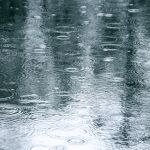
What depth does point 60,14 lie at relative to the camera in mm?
16109

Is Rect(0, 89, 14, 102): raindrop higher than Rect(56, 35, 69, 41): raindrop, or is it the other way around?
Rect(56, 35, 69, 41): raindrop

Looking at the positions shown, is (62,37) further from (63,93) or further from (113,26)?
(63,93)

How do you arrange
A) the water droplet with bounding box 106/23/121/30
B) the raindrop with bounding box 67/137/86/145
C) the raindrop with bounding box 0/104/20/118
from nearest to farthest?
the raindrop with bounding box 67/137/86/145
the raindrop with bounding box 0/104/20/118
the water droplet with bounding box 106/23/121/30

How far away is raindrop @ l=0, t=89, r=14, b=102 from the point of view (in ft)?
26.3

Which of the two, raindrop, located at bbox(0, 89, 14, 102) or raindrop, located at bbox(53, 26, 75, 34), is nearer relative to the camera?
raindrop, located at bbox(0, 89, 14, 102)

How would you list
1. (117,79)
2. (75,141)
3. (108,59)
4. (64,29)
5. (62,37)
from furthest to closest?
(64,29), (62,37), (108,59), (117,79), (75,141)

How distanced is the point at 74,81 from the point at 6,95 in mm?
1429

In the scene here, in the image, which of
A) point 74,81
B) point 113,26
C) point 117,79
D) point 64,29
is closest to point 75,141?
point 74,81

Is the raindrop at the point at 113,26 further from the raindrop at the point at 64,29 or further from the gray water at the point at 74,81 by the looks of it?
the raindrop at the point at 64,29

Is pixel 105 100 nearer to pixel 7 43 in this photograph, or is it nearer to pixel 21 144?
pixel 21 144

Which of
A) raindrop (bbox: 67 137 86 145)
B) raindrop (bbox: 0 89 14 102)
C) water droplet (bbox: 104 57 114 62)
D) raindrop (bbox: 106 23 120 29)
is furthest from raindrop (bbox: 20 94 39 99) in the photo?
raindrop (bbox: 106 23 120 29)

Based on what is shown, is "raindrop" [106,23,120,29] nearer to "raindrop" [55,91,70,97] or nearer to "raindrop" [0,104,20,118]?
"raindrop" [55,91,70,97]

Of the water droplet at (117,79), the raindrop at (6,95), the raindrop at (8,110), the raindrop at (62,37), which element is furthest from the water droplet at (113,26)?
the raindrop at (8,110)

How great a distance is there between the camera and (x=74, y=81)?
9.08 m
